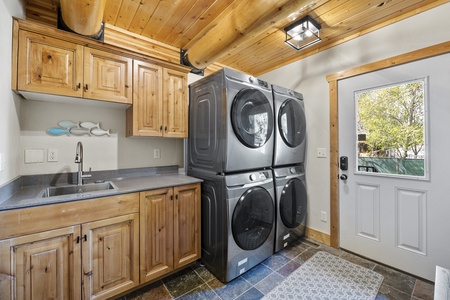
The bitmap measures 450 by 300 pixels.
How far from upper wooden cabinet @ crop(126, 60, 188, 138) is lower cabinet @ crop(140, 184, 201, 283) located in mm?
689

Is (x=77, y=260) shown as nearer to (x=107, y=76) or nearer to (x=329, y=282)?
(x=107, y=76)

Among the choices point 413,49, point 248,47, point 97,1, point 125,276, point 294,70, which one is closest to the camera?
point 97,1

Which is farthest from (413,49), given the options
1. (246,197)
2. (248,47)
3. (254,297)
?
(254,297)

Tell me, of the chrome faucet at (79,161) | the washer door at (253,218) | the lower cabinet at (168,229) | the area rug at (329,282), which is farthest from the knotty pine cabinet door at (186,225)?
the chrome faucet at (79,161)

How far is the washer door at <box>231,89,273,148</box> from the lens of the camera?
5.87ft

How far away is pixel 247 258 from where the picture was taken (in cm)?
184

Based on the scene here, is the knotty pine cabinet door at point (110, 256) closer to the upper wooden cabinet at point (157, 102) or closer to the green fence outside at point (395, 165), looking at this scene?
the upper wooden cabinet at point (157, 102)

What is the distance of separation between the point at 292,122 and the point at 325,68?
850 millimetres

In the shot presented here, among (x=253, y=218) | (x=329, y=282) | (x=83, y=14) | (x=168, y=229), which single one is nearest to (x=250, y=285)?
(x=253, y=218)

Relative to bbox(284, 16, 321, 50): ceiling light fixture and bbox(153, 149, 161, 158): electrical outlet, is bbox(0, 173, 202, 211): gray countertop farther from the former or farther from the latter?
bbox(284, 16, 321, 50): ceiling light fixture

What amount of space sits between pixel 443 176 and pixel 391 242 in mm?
795

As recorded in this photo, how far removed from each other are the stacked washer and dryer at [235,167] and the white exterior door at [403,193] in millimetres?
800

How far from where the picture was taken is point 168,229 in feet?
5.72

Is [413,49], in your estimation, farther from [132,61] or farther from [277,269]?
[132,61]
